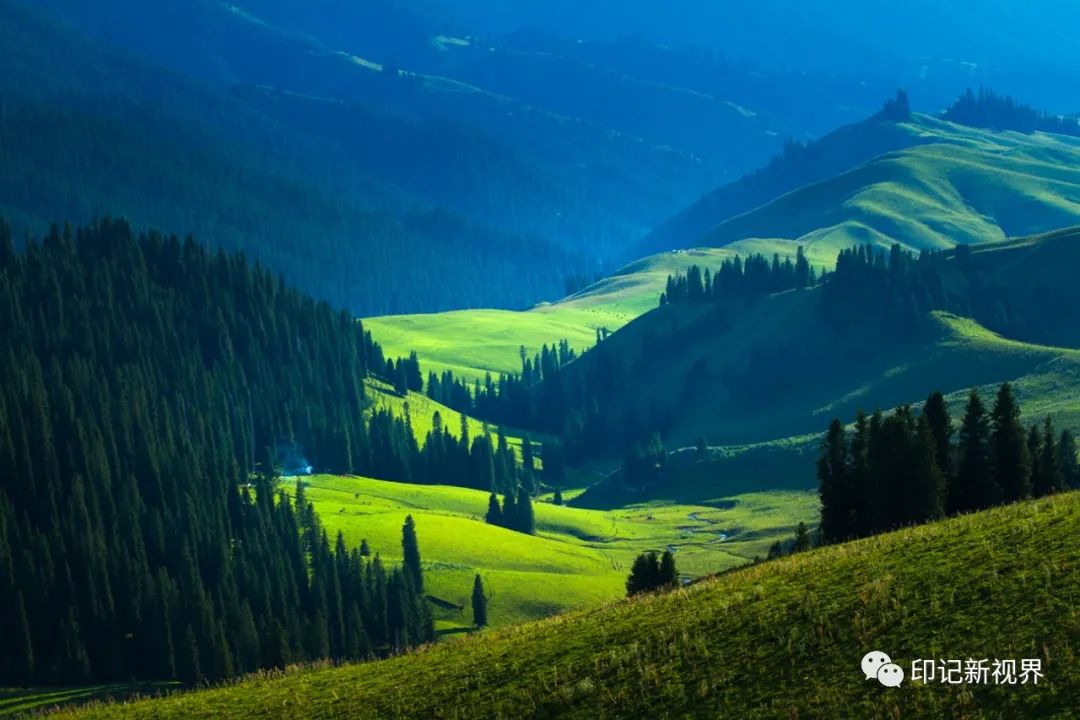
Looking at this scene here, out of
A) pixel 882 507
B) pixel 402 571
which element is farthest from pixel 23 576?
pixel 882 507

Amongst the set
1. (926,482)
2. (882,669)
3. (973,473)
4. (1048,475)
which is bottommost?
(882,669)

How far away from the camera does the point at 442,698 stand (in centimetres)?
5616

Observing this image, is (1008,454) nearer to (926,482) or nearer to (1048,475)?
(926,482)

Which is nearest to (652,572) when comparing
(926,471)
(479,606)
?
(926,471)

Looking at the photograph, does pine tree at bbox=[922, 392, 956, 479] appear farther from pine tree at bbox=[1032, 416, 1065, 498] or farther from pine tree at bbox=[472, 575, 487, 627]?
pine tree at bbox=[472, 575, 487, 627]

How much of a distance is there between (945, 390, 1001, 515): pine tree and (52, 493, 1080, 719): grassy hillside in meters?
29.9

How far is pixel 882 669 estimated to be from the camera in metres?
45.3

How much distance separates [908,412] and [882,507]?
27.4 ft

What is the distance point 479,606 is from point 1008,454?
4140 inches

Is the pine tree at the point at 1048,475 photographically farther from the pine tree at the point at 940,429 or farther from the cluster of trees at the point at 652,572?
the cluster of trees at the point at 652,572

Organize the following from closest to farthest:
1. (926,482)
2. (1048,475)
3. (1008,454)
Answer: (926,482)
(1008,454)
(1048,475)

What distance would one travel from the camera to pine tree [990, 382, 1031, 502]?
319ft

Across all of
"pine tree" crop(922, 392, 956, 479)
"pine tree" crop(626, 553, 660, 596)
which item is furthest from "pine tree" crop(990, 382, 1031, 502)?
"pine tree" crop(626, 553, 660, 596)

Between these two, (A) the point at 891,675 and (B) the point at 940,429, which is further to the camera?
(B) the point at 940,429
